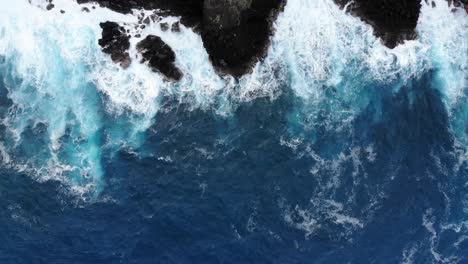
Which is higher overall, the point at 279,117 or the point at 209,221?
the point at 279,117

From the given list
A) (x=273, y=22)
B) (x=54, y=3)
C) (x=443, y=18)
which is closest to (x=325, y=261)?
(x=273, y=22)

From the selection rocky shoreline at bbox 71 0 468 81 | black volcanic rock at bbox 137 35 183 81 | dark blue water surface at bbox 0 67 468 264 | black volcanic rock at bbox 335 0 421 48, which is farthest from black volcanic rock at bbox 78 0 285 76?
black volcanic rock at bbox 335 0 421 48

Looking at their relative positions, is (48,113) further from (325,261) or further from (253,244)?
(325,261)

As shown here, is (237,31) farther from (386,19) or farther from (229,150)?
(386,19)

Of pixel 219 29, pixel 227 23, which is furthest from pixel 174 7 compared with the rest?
pixel 227 23

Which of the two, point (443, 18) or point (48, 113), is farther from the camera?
point (443, 18)

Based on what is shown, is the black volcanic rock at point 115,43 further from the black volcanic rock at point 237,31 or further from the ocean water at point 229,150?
the black volcanic rock at point 237,31
